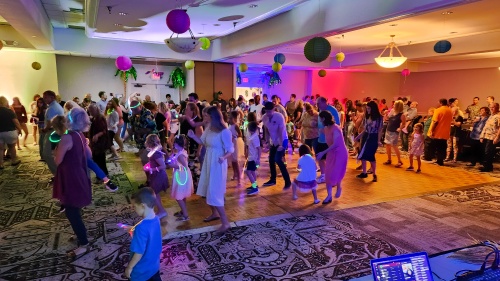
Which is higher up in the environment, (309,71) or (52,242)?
(309,71)

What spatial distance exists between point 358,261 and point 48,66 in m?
14.0

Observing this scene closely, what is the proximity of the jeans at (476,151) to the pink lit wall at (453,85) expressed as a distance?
9.72 meters

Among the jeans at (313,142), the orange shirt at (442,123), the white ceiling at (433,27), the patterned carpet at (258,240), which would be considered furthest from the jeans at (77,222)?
the orange shirt at (442,123)

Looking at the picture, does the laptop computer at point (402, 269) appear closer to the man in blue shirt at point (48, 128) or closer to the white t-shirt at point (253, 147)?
the white t-shirt at point (253, 147)

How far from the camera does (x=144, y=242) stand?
6.75 ft

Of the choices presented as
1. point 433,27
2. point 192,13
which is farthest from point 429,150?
point 192,13

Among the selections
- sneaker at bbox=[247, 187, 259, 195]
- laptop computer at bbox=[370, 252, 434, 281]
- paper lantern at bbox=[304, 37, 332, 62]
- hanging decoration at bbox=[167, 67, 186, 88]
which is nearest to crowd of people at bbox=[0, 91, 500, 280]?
sneaker at bbox=[247, 187, 259, 195]

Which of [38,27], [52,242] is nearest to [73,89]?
[38,27]

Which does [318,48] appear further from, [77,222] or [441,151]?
[77,222]

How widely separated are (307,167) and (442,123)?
507 cm

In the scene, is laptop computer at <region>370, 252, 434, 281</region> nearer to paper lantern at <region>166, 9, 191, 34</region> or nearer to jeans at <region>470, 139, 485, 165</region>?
paper lantern at <region>166, 9, 191, 34</region>

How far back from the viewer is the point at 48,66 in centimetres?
1284

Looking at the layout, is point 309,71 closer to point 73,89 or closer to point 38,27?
point 73,89

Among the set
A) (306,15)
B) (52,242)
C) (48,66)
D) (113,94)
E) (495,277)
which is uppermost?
(306,15)
